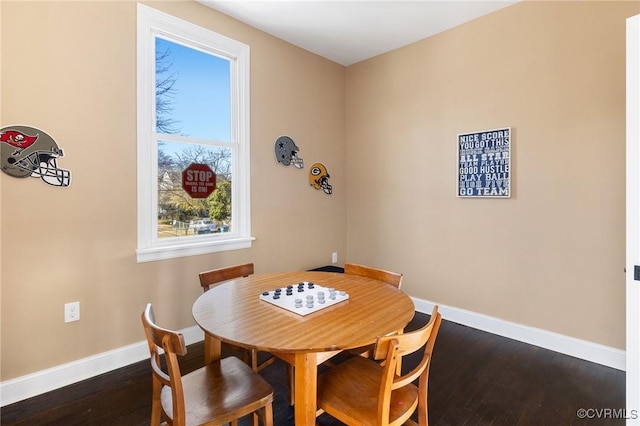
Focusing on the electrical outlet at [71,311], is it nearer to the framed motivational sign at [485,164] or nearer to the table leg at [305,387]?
the table leg at [305,387]

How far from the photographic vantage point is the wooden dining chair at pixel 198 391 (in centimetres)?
114

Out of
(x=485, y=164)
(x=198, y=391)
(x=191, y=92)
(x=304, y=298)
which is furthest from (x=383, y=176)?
(x=198, y=391)

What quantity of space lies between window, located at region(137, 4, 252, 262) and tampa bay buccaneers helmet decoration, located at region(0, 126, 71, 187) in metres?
0.49

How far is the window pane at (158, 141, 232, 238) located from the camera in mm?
2607

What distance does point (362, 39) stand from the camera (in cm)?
332

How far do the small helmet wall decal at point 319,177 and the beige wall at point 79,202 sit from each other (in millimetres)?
1279

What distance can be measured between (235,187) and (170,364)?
210 cm

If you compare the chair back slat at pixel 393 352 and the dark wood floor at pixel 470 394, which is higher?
the chair back slat at pixel 393 352

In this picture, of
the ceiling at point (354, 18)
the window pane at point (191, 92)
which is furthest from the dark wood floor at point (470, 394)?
the ceiling at point (354, 18)

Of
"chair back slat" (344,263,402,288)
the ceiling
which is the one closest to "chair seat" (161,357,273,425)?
"chair back slat" (344,263,402,288)

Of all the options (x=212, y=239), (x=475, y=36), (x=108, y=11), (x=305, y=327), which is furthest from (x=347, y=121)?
(x=305, y=327)

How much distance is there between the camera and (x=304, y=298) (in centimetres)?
162
